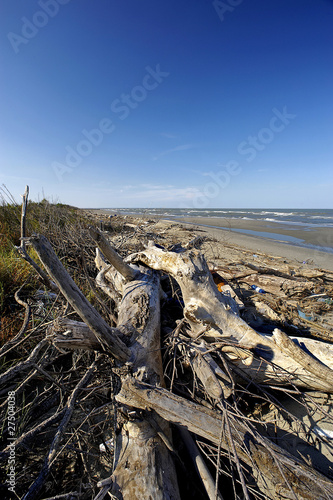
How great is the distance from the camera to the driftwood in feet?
3.59

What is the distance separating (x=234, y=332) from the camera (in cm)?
Answer: 205

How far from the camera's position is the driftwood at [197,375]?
1096mm

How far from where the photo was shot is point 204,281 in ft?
6.93

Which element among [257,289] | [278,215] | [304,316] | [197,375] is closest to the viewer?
[197,375]

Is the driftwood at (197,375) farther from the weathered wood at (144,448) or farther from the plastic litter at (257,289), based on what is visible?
the plastic litter at (257,289)

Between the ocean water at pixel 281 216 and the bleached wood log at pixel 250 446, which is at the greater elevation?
the ocean water at pixel 281 216

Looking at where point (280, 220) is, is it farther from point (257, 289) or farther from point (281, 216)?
point (257, 289)

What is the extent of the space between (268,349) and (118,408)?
1.46 meters

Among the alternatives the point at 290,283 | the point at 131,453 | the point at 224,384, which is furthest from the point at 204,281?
the point at 290,283

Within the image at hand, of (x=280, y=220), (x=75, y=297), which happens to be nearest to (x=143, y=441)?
(x=75, y=297)

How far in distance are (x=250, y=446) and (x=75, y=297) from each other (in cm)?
136

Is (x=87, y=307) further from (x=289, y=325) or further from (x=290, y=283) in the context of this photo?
(x=290, y=283)

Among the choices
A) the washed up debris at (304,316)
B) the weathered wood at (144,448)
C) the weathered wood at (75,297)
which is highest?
the weathered wood at (75,297)

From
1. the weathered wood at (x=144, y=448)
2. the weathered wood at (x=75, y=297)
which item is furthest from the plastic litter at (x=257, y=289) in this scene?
the weathered wood at (x=75, y=297)
